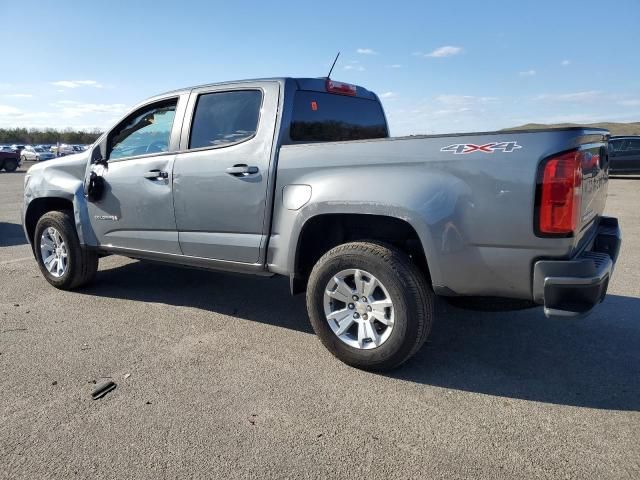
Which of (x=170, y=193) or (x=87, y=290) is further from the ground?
(x=170, y=193)

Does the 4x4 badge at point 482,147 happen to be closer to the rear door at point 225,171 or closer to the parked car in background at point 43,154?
the rear door at point 225,171

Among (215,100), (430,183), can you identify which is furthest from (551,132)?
(215,100)

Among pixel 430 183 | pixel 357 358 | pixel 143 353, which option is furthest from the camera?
pixel 143 353

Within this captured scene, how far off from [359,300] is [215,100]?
208 cm

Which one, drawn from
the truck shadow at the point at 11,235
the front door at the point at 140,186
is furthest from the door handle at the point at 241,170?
the truck shadow at the point at 11,235

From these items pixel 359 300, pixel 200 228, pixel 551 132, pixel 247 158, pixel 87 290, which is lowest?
pixel 87 290

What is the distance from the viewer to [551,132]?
263 cm

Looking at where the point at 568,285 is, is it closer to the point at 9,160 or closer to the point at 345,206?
the point at 345,206

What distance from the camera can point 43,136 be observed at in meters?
82.9

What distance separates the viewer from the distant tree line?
80.2 m

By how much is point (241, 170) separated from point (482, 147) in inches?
68.4

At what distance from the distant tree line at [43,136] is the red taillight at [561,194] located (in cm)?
8690

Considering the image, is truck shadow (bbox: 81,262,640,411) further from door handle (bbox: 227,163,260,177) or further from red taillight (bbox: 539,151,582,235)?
door handle (bbox: 227,163,260,177)

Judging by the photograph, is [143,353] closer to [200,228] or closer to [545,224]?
[200,228]
